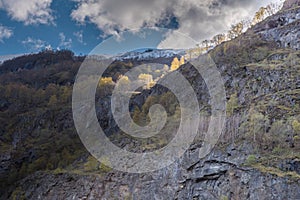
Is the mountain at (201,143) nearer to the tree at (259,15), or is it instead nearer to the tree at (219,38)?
the tree at (259,15)

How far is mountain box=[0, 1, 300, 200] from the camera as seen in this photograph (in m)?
16.5

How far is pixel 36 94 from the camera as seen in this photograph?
56.7 metres

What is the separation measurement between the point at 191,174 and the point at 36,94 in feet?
147

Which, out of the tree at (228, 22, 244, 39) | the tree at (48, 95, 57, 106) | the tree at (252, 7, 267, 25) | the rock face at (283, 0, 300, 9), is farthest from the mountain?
the tree at (228, 22, 244, 39)

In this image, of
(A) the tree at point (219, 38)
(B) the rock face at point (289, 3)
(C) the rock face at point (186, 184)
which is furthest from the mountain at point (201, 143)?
(A) the tree at point (219, 38)

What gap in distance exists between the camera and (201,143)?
66.8ft

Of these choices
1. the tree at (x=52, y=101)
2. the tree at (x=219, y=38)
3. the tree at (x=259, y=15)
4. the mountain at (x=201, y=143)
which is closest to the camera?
the mountain at (x=201, y=143)

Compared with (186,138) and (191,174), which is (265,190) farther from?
(186,138)

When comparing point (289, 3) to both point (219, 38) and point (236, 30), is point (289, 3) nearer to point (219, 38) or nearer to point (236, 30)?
point (236, 30)

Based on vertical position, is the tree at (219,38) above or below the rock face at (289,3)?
below

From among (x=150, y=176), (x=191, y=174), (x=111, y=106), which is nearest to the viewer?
(x=191, y=174)

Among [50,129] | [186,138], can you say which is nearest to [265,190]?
[186,138]

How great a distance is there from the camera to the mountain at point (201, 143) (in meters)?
16.5

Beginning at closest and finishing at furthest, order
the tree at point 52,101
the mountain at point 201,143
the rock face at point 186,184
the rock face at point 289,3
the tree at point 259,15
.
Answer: the rock face at point 186,184 < the mountain at point 201,143 < the rock face at point 289,3 < the tree at point 259,15 < the tree at point 52,101
